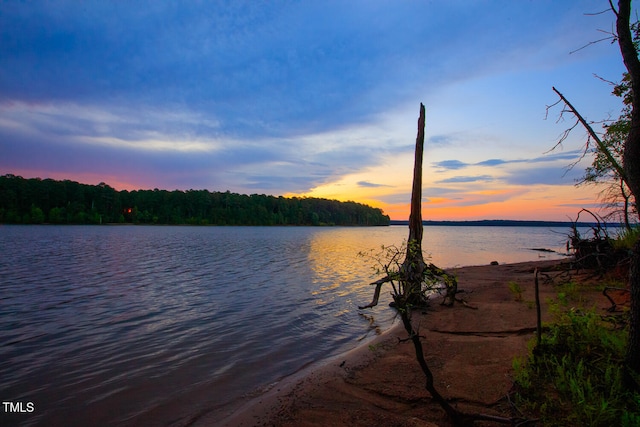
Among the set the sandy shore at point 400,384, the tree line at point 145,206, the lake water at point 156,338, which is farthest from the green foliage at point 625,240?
the tree line at point 145,206

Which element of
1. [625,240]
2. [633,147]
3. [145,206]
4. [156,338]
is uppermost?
[145,206]

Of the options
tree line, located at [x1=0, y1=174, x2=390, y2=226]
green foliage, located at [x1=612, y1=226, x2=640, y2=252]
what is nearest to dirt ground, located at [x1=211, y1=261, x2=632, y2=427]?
green foliage, located at [x1=612, y1=226, x2=640, y2=252]

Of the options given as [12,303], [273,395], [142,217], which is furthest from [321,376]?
[142,217]

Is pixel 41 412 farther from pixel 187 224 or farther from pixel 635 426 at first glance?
pixel 187 224

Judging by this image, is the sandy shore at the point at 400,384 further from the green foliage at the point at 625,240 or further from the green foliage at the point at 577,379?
the green foliage at the point at 625,240

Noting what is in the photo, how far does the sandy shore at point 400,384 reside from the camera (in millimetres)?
4613

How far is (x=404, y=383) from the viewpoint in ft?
18.1

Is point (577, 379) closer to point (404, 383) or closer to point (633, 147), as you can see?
point (404, 383)

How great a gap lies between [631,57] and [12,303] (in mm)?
17001

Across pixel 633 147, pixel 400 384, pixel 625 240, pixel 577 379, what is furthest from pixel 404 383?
pixel 625 240

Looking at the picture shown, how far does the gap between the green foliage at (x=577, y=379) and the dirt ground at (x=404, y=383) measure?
1.22ft

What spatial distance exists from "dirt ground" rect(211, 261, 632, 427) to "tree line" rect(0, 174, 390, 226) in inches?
5254

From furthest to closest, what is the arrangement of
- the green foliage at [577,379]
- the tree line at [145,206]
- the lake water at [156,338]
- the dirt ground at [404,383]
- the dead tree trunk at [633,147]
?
the tree line at [145,206] < the lake water at [156,338] < the dirt ground at [404,383] < the dead tree trunk at [633,147] < the green foliage at [577,379]

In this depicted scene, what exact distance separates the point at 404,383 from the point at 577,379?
2440 mm
